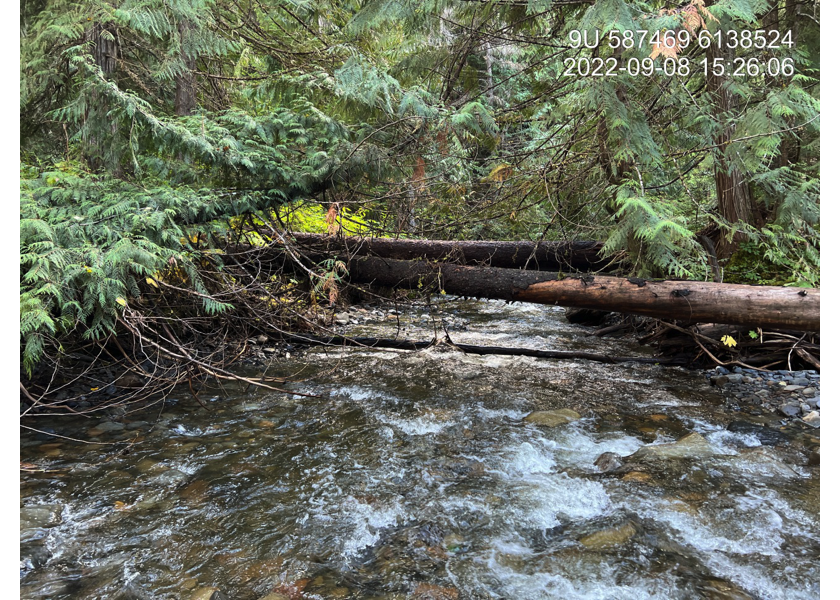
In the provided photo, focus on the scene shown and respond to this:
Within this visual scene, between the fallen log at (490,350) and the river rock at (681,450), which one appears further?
the fallen log at (490,350)

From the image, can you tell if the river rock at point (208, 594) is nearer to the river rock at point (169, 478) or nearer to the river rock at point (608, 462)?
the river rock at point (169, 478)

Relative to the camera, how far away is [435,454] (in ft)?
13.9

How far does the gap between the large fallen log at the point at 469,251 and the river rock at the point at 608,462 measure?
3469 mm

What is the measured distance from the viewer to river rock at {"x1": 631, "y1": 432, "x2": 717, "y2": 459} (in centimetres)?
407

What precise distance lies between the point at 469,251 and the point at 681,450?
4.18 meters

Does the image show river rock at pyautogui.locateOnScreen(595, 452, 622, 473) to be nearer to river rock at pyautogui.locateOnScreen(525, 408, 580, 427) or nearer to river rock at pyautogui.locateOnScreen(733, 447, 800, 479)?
river rock at pyautogui.locateOnScreen(525, 408, 580, 427)

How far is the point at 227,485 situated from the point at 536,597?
7.82ft

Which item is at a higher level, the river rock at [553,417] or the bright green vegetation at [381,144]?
the bright green vegetation at [381,144]

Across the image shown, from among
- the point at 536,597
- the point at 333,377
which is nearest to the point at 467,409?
the point at 333,377

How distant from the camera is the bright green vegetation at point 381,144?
15.3ft

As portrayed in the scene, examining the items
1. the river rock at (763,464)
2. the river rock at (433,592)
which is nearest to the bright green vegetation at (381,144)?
the river rock at (763,464)

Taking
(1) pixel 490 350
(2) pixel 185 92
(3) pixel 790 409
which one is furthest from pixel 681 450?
(2) pixel 185 92

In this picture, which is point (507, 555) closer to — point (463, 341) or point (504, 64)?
point (463, 341)

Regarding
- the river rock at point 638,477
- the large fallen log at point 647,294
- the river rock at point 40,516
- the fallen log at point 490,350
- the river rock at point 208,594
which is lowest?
the river rock at point 208,594
